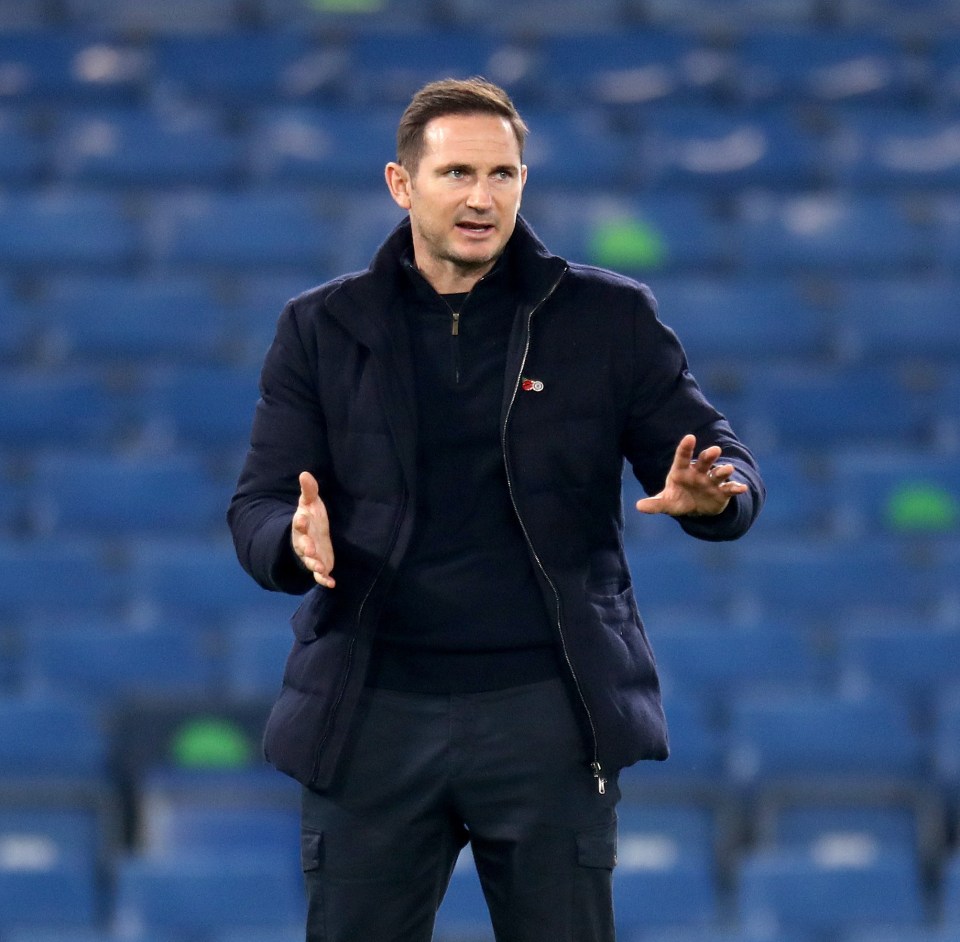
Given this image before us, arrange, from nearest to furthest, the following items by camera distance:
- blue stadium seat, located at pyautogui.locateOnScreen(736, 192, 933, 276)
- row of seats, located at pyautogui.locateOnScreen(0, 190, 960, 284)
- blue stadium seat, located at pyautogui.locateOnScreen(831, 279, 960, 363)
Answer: blue stadium seat, located at pyautogui.locateOnScreen(831, 279, 960, 363)
row of seats, located at pyautogui.locateOnScreen(0, 190, 960, 284)
blue stadium seat, located at pyautogui.locateOnScreen(736, 192, 933, 276)

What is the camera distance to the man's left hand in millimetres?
1543

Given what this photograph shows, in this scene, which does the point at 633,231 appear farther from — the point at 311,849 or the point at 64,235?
the point at 311,849

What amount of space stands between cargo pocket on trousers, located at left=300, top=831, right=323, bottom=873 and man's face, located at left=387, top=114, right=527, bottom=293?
573mm

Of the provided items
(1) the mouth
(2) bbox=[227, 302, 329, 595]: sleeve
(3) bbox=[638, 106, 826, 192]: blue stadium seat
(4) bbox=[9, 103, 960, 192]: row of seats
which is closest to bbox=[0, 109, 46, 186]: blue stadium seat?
(4) bbox=[9, 103, 960, 192]: row of seats

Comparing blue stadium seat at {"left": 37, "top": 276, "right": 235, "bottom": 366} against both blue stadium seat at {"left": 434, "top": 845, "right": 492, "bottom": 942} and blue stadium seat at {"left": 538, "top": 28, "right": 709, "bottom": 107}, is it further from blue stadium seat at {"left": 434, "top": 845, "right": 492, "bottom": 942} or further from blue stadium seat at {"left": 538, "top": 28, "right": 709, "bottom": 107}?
blue stadium seat at {"left": 434, "top": 845, "right": 492, "bottom": 942}

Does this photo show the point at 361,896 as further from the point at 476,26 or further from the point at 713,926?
the point at 476,26

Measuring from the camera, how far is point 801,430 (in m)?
4.54

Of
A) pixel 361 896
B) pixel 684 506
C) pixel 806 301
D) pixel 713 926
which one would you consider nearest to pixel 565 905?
pixel 361 896

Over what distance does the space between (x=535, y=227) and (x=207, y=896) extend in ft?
7.48

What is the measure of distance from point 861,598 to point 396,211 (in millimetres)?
1793

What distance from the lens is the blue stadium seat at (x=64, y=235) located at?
4.91m

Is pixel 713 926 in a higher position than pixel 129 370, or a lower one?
lower

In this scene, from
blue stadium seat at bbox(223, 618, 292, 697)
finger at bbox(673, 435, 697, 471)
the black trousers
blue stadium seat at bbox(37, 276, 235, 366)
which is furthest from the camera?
blue stadium seat at bbox(37, 276, 235, 366)

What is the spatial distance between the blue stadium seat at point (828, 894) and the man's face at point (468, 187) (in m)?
1.91
